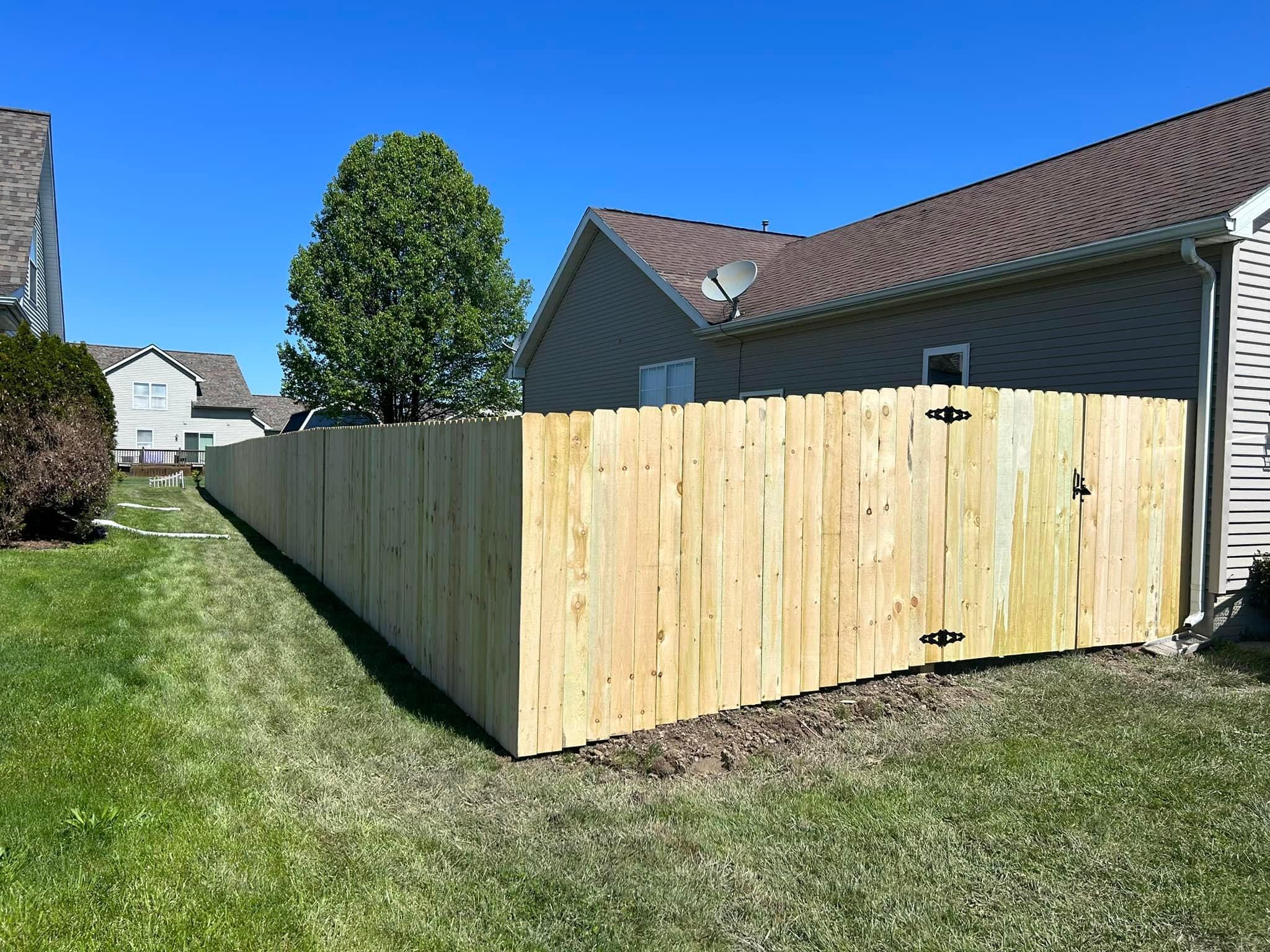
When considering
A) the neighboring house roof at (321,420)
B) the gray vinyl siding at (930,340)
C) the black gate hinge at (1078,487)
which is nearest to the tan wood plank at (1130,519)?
the black gate hinge at (1078,487)

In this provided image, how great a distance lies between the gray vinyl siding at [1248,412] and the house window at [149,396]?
48639 millimetres

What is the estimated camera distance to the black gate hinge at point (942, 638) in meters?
5.89

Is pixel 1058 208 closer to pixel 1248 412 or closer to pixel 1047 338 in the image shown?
pixel 1047 338

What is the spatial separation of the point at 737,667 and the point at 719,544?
0.77 m

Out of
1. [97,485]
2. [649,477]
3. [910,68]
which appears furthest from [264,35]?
[649,477]

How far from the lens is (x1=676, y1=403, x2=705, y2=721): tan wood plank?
485 centimetres

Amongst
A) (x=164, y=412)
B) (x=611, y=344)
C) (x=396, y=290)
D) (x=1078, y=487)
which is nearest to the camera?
(x=1078, y=487)

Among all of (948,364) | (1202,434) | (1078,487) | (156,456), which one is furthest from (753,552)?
(156,456)

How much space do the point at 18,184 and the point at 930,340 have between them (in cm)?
1504

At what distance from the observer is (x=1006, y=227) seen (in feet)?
34.7

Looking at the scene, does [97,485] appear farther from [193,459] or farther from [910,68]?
[193,459]

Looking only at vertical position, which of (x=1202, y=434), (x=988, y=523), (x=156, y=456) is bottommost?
(x=156, y=456)

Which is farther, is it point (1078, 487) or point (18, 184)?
point (18, 184)

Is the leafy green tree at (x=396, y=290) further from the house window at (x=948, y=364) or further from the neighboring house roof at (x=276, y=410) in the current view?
the house window at (x=948, y=364)
